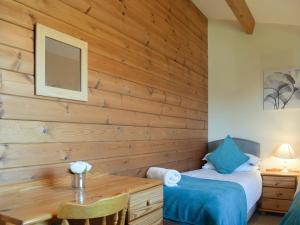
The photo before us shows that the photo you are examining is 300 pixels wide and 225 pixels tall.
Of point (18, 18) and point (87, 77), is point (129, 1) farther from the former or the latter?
point (18, 18)

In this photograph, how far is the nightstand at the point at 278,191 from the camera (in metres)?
3.90

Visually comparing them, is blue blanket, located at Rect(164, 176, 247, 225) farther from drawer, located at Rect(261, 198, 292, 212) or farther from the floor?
drawer, located at Rect(261, 198, 292, 212)

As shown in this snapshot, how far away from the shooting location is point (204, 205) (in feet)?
8.04

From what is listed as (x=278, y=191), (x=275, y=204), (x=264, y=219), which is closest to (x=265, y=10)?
(x=278, y=191)

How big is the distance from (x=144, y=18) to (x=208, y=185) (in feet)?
6.03

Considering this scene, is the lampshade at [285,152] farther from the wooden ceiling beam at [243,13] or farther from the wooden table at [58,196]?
the wooden table at [58,196]

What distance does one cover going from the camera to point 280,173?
13.4 ft

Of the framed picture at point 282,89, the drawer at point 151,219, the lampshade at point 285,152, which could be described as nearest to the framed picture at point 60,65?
the drawer at point 151,219

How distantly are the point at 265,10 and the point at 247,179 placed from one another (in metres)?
2.25

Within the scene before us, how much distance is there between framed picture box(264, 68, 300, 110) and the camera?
14.3ft

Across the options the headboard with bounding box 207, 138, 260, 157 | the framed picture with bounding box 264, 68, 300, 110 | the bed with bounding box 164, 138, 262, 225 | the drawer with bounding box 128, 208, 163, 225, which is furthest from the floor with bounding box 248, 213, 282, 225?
the drawer with bounding box 128, 208, 163, 225

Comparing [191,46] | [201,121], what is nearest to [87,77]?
[191,46]

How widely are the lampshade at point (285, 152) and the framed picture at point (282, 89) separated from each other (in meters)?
0.59

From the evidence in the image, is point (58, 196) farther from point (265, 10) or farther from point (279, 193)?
point (265, 10)
